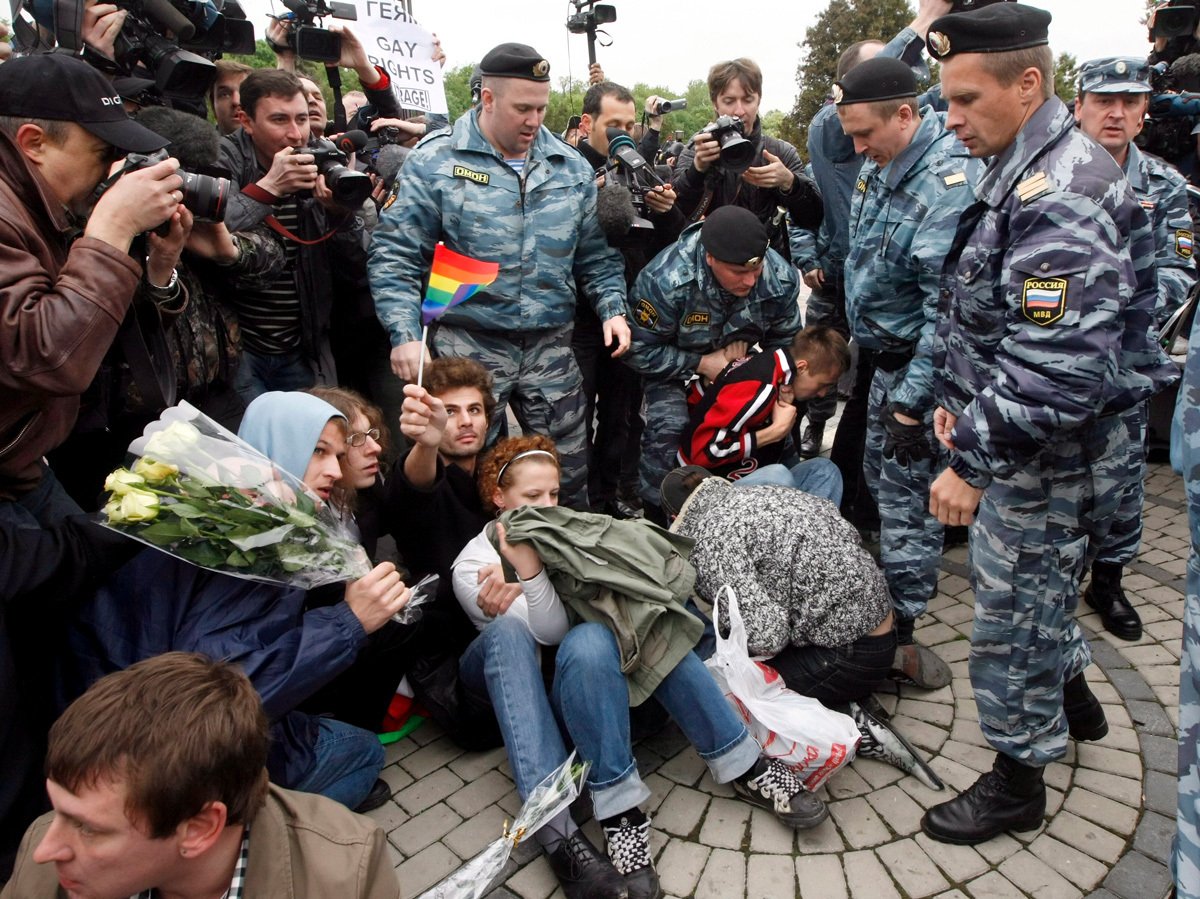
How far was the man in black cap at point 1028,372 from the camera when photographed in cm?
219

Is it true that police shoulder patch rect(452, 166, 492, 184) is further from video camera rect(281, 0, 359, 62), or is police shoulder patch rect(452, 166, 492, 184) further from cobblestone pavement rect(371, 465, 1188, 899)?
cobblestone pavement rect(371, 465, 1188, 899)

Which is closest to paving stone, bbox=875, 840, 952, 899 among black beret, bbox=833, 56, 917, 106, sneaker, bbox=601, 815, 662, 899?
sneaker, bbox=601, 815, 662, 899

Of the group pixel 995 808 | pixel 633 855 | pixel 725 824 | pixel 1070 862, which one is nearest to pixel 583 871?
pixel 633 855

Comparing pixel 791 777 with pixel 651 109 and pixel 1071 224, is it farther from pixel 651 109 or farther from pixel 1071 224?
pixel 651 109

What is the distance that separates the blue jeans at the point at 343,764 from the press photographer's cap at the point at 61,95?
1836 millimetres

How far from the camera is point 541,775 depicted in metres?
2.62

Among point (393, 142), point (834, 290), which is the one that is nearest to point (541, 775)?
point (834, 290)

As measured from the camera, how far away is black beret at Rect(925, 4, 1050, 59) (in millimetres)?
2342

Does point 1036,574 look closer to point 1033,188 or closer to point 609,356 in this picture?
point 1033,188

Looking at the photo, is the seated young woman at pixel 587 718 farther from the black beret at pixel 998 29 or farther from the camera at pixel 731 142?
the camera at pixel 731 142

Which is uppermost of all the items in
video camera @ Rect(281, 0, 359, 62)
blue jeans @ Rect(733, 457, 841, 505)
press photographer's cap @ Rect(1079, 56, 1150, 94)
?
video camera @ Rect(281, 0, 359, 62)

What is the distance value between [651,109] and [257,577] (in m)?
4.85

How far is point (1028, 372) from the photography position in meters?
2.21

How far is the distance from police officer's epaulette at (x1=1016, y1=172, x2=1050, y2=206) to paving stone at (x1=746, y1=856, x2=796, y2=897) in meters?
2.01
